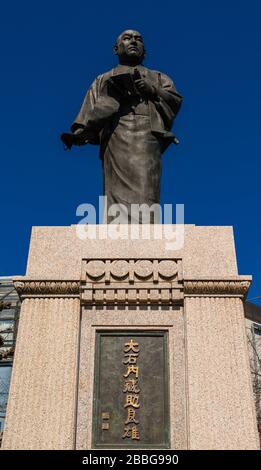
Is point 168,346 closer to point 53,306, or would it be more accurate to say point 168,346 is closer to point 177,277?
point 177,277

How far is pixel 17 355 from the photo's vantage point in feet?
16.3

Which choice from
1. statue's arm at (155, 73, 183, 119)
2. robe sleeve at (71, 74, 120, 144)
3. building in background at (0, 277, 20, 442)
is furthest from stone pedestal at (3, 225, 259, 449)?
building in background at (0, 277, 20, 442)

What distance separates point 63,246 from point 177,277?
3.99 feet

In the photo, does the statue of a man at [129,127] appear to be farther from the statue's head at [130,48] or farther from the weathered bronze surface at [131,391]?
the weathered bronze surface at [131,391]

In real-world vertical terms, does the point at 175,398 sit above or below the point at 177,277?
below

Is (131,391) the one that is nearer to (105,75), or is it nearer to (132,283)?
(132,283)

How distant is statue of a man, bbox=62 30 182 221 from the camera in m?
6.70

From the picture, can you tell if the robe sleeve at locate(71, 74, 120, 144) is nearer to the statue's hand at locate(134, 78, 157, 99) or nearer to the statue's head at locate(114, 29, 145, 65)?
the statue's hand at locate(134, 78, 157, 99)

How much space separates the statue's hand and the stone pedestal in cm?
222

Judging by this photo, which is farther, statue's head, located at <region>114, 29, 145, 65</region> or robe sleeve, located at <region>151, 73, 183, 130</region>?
statue's head, located at <region>114, 29, 145, 65</region>

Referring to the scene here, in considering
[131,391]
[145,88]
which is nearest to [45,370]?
[131,391]

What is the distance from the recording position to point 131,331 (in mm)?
5180

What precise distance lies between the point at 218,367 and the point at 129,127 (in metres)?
3.43
